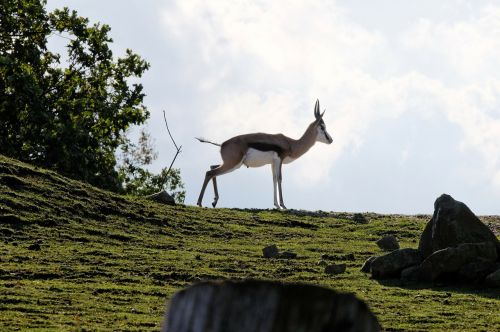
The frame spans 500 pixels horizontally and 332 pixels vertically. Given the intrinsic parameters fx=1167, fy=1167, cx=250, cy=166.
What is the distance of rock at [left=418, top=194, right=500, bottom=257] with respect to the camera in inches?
659

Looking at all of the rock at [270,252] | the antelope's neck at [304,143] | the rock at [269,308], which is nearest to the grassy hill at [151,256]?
the rock at [270,252]

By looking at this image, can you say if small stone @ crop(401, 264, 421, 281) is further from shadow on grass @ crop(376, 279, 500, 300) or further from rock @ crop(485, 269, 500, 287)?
rock @ crop(485, 269, 500, 287)

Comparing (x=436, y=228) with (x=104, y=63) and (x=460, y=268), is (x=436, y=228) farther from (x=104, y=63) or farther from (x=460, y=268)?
(x=104, y=63)

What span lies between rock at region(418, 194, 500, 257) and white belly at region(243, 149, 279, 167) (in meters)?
12.3

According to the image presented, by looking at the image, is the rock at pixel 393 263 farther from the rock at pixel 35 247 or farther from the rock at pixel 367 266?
the rock at pixel 35 247

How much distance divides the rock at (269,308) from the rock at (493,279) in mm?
11532

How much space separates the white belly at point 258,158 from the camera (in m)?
29.2

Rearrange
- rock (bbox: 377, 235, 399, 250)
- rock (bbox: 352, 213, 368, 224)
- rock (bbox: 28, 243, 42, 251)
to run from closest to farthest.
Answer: rock (bbox: 28, 243, 42, 251)
rock (bbox: 377, 235, 399, 250)
rock (bbox: 352, 213, 368, 224)

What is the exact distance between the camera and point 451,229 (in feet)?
55.2

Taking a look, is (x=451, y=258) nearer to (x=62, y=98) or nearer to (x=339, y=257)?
(x=339, y=257)

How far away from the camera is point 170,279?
51.7ft

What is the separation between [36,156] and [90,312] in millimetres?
17681

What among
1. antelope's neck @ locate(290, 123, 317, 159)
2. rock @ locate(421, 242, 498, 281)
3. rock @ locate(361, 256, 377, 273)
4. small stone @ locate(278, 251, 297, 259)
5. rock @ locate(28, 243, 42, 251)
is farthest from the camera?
antelope's neck @ locate(290, 123, 317, 159)

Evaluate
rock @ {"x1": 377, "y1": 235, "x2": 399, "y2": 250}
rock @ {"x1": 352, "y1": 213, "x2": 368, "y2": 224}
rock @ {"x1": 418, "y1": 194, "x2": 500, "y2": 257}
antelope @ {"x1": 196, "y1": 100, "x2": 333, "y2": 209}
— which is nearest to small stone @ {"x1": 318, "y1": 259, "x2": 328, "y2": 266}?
rock @ {"x1": 418, "y1": 194, "x2": 500, "y2": 257}
